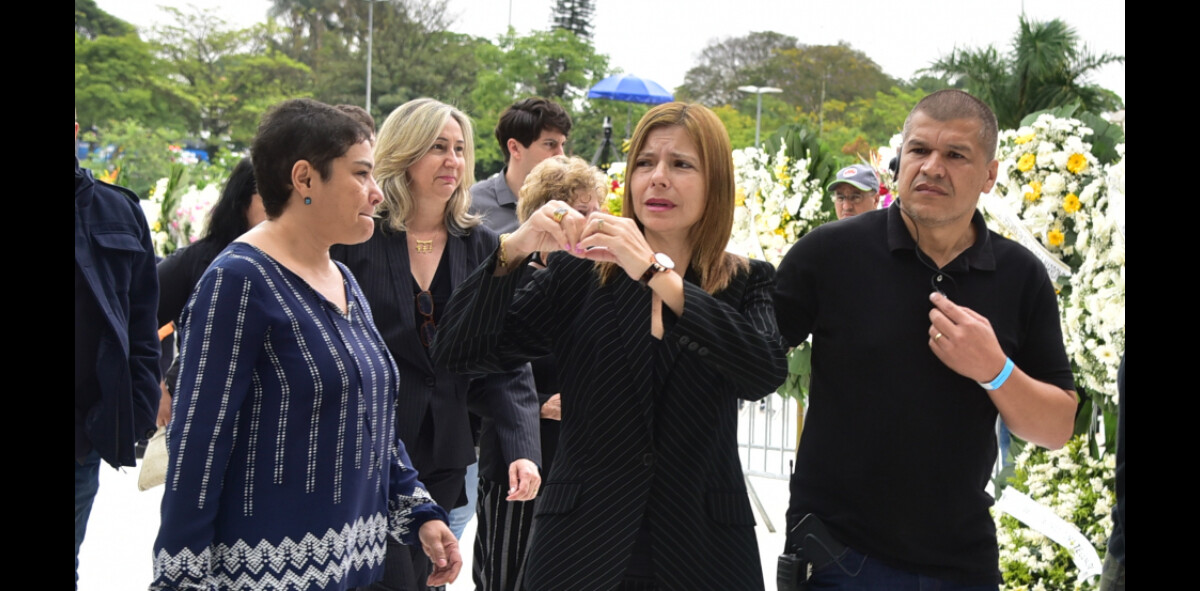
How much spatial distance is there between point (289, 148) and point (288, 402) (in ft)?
1.68

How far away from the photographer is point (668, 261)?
6.12 ft

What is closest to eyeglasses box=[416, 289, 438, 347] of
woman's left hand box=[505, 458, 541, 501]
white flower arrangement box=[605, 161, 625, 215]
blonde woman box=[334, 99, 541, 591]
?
blonde woman box=[334, 99, 541, 591]

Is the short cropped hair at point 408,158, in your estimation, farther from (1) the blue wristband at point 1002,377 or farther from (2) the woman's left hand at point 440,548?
(1) the blue wristband at point 1002,377

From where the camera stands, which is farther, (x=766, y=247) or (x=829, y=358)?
(x=766, y=247)

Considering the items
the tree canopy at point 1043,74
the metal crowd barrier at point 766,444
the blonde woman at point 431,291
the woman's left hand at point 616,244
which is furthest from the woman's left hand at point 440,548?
the tree canopy at point 1043,74

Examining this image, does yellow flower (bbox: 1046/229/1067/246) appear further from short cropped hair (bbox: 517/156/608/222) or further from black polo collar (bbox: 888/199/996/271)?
black polo collar (bbox: 888/199/996/271)

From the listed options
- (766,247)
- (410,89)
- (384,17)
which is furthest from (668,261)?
(384,17)

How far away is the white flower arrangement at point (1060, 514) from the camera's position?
351 cm

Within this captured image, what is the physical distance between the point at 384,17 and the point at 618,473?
4250 cm

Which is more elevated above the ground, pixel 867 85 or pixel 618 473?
pixel 867 85

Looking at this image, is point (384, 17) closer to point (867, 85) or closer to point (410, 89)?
point (410, 89)

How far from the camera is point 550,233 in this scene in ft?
6.20
